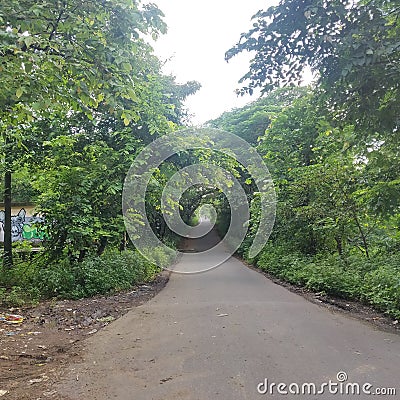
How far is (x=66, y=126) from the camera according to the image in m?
11.4

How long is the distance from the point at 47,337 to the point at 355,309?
18.3 ft

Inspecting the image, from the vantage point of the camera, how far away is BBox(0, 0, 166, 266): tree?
464 cm

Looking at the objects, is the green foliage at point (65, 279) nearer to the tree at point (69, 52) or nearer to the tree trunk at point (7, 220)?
the tree trunk at point (7, 220)

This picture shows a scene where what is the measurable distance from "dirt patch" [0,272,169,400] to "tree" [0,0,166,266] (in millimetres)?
2967

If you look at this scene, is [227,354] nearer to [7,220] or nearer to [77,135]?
[77,135]

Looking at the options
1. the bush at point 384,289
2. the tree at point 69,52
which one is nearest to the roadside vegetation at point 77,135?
the tree at point 69,52

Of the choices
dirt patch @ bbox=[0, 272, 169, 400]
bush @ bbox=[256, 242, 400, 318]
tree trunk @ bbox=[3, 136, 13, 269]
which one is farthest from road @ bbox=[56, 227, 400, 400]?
tree trunk @ bbox=[3, 136, 13, 269]

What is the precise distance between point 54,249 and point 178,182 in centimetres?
421

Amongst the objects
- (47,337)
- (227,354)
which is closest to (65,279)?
(47,337)

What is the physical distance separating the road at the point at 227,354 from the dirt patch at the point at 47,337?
0.25m

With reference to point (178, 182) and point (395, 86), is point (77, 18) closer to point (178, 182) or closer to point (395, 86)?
point (395, 86)

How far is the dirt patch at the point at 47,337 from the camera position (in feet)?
13.4

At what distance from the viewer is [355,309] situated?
774 cm

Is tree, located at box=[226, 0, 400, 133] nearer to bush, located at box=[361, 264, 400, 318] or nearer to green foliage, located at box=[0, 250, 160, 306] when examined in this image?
bush, located at box=[361, 264, 400, 318]
